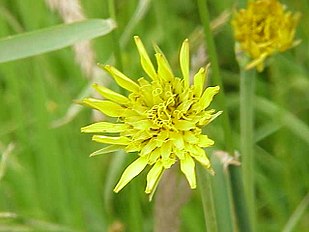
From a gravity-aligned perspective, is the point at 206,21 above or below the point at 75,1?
below

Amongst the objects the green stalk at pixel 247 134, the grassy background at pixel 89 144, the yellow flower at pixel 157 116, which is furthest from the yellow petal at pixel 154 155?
the grassy background at pixel 89 144

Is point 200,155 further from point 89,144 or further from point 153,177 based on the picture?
point 89,144

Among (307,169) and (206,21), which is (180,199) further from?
(307,169)

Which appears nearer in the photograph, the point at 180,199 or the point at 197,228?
the point at 180,199

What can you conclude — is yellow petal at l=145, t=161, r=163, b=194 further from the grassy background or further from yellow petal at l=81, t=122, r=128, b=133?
the grassy background

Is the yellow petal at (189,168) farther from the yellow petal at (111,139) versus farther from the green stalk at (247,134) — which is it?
the green stalk at (247,134)

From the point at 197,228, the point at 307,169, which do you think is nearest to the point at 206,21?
the point at 197,228
